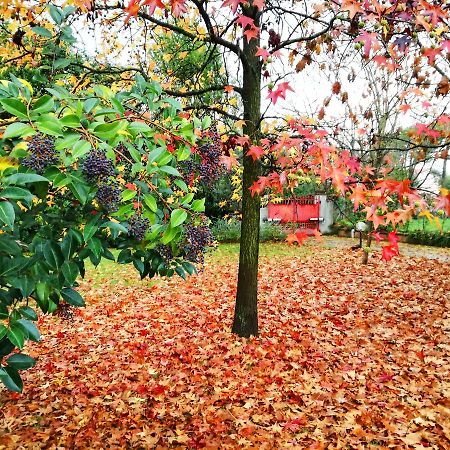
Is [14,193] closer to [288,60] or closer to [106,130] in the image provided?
[106,130]

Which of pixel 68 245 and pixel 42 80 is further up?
pixel 42 80

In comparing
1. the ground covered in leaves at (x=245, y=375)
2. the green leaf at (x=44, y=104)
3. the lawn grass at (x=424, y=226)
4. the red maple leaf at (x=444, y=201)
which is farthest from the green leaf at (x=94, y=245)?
the lawn grass at (x=424, y=226)

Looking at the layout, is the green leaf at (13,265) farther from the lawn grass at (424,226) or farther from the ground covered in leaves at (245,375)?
the lawn grass at (424,226)

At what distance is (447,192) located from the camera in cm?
257

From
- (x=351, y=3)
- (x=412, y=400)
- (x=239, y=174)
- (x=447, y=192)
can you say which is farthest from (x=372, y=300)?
(x=239, y=174)

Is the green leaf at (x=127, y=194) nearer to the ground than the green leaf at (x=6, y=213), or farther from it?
farther from it

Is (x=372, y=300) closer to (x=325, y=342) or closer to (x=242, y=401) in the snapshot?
(x=325, y=342)

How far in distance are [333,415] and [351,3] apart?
347 centimetres

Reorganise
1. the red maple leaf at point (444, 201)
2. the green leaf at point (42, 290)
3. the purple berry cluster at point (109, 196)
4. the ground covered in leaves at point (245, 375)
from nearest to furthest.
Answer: the purple berry cluster at point (109, 196)
the green leaf at point (42, 290)
the red maple leaf at point (444, 201)
the ground covered in leaves at point (245, 375)

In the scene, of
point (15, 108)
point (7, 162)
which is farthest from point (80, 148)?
point (7, 162)

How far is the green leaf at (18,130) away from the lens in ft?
4.65

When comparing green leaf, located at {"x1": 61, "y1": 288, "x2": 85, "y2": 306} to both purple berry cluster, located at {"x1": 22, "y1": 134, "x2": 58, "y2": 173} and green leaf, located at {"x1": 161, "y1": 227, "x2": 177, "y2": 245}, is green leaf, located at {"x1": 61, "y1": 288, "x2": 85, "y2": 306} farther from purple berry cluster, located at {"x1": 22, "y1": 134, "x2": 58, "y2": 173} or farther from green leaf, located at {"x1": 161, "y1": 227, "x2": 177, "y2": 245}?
purple berry cluster, located at {"x1": 22, "y1": 134, "x2": 58, "y2": 173}

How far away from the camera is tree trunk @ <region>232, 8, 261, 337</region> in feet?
16.4

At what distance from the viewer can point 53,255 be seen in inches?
73.4
